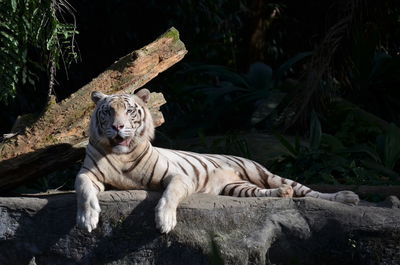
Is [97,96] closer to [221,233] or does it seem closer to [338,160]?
[221,233]

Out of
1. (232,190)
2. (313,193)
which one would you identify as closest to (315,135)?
(313,193)

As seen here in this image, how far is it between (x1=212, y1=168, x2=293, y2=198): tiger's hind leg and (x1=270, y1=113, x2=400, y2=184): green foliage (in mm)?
1507

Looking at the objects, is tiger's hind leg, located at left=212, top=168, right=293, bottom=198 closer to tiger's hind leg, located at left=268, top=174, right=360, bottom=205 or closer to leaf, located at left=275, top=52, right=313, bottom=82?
tiger's hind leg, located at left=268, top=174, right=360, bottom=205

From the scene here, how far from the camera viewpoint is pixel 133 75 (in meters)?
6.19

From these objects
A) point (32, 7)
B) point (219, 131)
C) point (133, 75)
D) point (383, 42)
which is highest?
point (32, 7)

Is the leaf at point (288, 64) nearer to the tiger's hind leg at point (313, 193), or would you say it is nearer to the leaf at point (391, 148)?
the leaf at point (391, 148)

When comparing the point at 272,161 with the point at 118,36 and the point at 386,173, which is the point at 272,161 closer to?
the point at 386,173

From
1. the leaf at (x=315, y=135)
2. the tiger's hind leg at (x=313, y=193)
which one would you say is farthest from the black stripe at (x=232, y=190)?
the leaf at (x=315, y=135)

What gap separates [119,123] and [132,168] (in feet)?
1.17

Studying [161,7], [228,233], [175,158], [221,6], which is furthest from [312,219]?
[221,6]

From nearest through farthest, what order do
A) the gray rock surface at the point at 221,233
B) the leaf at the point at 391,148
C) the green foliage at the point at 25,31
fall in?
the gray rock surface at the point at 221,233 < the green foliage at the point at 25,31 < the leaf at the point at 391,148

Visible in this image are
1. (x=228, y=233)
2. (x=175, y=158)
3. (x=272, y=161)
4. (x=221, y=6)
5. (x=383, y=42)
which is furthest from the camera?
(x=221, y=6)

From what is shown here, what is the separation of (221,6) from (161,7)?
4.29ft

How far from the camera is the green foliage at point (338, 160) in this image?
7527 mm
